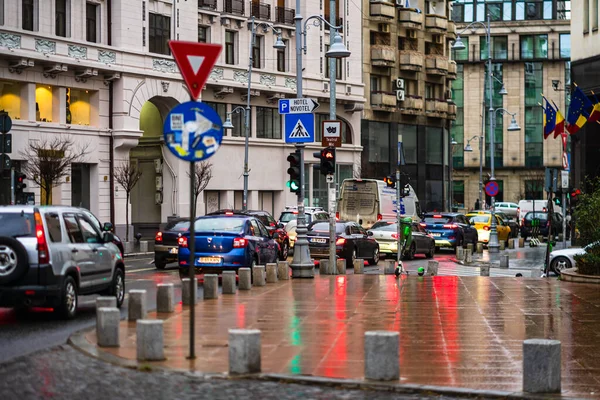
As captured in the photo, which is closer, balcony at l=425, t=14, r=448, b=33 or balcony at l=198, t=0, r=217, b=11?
balcony at l=198, t=0, r=217, b=11

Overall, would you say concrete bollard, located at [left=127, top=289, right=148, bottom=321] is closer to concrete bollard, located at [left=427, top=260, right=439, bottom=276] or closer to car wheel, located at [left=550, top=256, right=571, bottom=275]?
concrete bollard, located at [left=427, top=260, right=439, bottom=276]

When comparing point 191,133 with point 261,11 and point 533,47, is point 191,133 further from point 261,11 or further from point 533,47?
point 533,47

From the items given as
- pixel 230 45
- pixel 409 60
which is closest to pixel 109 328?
pixel 230 45

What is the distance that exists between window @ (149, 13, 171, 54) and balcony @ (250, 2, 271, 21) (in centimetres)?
738

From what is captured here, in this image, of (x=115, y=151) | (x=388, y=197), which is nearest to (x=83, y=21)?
(x=115, y=151)

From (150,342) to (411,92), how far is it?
221 ft

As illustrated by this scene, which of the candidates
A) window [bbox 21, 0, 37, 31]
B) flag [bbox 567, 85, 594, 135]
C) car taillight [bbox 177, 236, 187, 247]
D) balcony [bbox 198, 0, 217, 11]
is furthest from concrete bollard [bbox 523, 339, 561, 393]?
balcony [bbox 198, 0, 217, 11]

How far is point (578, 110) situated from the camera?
34.4 m

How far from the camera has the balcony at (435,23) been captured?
78688 millimetres

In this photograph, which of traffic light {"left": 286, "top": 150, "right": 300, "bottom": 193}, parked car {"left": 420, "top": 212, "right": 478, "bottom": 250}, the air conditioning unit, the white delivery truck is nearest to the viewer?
traffic light {"left": 286, "top": 150, "right": 300, "bottom": 193}

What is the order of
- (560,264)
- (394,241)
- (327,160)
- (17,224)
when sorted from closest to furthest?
(17,224) → (327,160) → (560,264) → (394,241)

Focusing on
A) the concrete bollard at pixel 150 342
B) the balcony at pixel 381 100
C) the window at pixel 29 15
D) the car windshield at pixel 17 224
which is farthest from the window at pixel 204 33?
the concrete bollard at pixel 150 342

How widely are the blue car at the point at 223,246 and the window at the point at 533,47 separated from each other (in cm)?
8595

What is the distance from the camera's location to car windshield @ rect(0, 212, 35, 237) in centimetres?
1578
